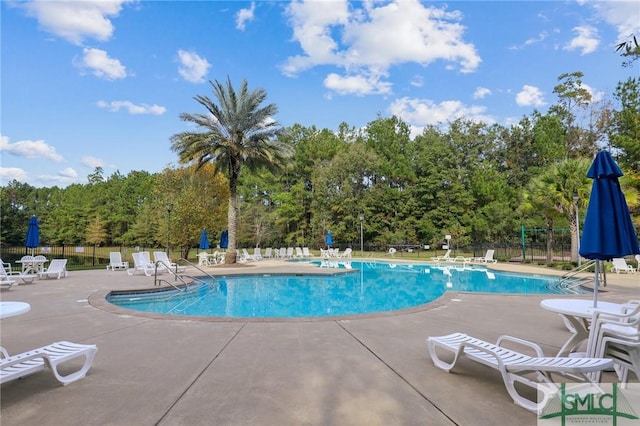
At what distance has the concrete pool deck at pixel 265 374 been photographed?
2686 mm

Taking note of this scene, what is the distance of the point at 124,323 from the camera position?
5.75 metres

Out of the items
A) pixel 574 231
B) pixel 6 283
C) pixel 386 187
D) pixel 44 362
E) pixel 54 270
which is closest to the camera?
pixel 44 362

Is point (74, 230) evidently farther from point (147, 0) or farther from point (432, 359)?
point (432, 359)

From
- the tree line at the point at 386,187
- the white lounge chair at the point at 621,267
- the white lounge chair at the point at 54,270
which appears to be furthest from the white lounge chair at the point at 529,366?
the tree line at the point at 386,187

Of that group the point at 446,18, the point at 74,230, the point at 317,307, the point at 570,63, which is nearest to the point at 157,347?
the point at 317,307

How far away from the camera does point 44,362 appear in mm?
3145

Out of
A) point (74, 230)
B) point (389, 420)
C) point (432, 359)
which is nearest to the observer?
point (389, 420)

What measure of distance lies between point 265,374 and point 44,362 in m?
1.95

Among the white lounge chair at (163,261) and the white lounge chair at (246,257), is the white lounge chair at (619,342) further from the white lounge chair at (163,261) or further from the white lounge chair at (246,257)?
the white lounge chair at (246,257)

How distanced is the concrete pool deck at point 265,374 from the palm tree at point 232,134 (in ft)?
41.7

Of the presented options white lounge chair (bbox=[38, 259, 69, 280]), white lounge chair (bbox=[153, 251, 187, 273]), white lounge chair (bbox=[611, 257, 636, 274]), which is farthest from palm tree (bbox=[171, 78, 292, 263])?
white lounge chair (bbox=[611, 257, 636, 274])

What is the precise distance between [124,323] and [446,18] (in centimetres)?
1693

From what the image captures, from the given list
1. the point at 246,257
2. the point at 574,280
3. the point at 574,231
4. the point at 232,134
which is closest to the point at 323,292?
the point at 574,280

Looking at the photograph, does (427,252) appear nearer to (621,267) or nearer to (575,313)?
(621,267)
